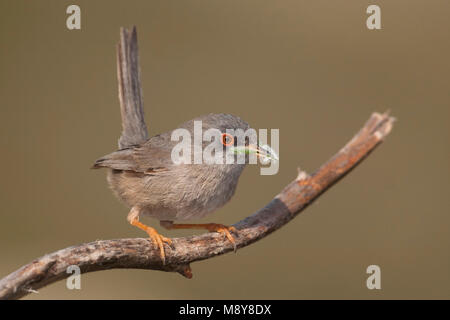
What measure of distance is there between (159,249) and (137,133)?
1258mm

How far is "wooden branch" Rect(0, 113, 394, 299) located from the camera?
252 cm

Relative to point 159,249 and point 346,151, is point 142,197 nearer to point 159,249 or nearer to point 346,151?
point 159,249

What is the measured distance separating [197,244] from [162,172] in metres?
0.58

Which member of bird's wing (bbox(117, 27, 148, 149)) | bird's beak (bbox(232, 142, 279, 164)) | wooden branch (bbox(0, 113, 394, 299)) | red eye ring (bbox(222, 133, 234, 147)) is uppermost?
bird's wing (bbox(117, 27, 148, 149))

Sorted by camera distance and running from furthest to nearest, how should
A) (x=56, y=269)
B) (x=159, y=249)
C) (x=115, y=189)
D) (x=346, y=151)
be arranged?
(x=115, y=189) < (x=346, y=151) < (x=159, y=249) < (x=56, y=269)

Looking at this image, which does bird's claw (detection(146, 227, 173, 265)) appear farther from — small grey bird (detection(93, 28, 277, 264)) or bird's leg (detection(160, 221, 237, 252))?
bird's leg (detection(160, 221, 237, 252))

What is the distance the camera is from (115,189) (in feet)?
12.4

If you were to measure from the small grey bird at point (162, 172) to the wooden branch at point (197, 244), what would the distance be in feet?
0.38

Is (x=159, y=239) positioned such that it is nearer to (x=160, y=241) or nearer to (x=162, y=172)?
(x=160, y=241)

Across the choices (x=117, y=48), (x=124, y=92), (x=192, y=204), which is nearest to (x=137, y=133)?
(x=124, y=92)

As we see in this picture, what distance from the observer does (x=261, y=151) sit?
3191 mm

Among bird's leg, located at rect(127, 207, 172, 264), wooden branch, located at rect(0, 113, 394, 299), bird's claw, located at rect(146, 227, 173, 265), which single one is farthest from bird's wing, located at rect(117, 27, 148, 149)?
wooden branch, located at rect(0, 113, 394, 299)

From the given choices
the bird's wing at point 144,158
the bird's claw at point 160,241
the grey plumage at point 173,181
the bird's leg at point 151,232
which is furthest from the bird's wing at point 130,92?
the bird's claw at point 160,241

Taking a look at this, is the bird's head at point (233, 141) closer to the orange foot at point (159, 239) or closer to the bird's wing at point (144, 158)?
Result: the bird's wing at point (144, 158)
